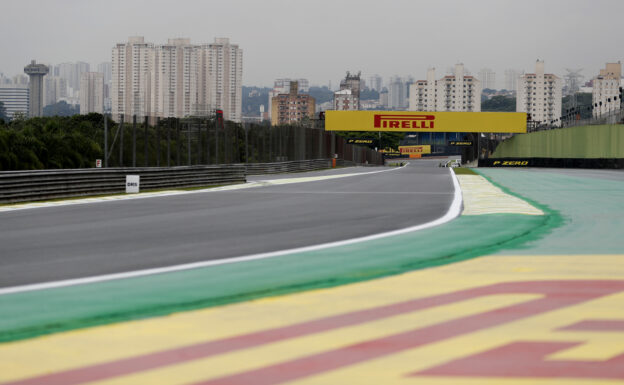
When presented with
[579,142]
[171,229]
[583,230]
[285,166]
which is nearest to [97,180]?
→ [171,229]

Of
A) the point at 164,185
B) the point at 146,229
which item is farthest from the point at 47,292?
the point at 164,185

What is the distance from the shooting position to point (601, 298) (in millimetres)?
6348

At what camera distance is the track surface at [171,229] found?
8562mm

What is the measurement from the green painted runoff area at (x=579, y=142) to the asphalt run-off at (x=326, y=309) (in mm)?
43636

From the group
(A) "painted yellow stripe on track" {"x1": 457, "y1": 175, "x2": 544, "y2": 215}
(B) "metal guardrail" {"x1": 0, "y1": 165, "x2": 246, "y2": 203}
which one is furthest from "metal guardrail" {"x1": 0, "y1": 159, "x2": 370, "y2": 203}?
(A) "painted yellow stripe on track" {"x1": 457, "y1": 175, "x2": 544, "y2": 215}

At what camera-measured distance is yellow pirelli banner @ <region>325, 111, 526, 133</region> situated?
77125mm

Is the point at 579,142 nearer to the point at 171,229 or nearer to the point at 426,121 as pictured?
the point at 426,121

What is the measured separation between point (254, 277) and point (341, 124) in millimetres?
72040

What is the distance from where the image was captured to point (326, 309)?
19.4 ft

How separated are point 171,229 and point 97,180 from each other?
10886 millimetres

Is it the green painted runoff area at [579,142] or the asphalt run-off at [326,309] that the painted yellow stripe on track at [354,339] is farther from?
the green painted runoff area at [579,142]

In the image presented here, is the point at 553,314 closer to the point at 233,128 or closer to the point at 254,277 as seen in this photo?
the point at 254,277

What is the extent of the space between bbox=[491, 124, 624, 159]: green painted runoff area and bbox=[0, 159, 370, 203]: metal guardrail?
30.5m

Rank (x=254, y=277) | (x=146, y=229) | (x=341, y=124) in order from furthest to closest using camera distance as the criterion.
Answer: (x=341, y=124) < (x=146, y=229) < (x=254, y=277)
